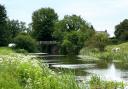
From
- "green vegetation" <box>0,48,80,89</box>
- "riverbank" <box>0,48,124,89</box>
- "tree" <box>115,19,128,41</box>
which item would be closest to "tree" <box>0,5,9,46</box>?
"tree" <box>115,19,128,41</box>

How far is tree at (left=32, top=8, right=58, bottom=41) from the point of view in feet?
427

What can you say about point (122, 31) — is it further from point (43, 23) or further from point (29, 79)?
point (29, 79)

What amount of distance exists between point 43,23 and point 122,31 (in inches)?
1317

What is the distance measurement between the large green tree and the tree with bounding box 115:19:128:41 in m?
5.93

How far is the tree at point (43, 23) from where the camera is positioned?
130 metres

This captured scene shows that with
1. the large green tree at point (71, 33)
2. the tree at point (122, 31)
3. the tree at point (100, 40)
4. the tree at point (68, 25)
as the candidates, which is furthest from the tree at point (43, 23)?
the tree at point (100, 40)

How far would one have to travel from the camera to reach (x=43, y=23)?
132 m

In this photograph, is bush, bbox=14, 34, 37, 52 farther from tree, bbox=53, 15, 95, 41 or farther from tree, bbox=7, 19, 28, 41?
tree, bbox=7, 19, 28, 41

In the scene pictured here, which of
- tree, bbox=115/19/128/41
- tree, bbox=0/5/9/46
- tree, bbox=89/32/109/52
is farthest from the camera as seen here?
tree, bbox=0/5/9/46

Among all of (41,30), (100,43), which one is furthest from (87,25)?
(100,43)

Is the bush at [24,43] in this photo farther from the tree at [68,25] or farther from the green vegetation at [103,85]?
the green vegetation at [103,85]

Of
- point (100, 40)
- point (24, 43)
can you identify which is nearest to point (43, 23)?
point (24, 43)

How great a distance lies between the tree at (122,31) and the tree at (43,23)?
26.4 metres

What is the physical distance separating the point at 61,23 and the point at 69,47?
40.0 feet
